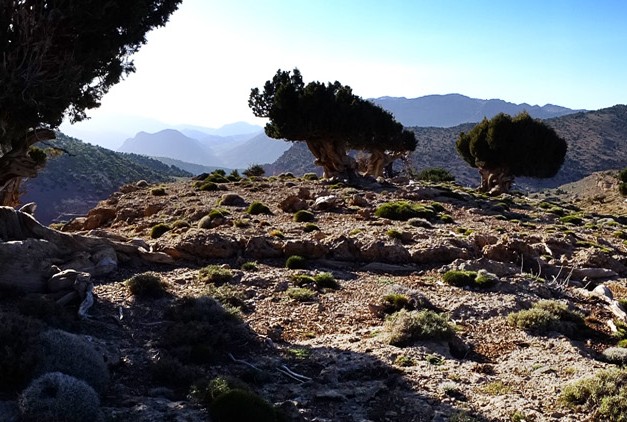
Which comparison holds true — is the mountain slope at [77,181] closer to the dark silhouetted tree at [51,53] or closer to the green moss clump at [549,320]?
the dark silhouetted tree at [51,53]

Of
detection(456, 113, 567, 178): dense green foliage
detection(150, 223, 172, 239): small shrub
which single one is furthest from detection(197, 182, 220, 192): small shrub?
detection(456, 113, 567, 178): dense green foliage

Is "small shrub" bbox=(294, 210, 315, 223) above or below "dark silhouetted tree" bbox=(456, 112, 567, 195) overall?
below

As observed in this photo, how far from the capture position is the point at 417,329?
43.1ft

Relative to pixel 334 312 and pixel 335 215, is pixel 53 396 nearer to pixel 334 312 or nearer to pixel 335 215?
pixel 334 312

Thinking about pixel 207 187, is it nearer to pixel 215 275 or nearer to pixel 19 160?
pixel 19 160

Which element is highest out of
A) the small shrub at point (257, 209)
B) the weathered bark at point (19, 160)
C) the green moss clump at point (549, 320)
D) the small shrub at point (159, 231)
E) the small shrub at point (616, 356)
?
the weathered bark at point (19, 160)

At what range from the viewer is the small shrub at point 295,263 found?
794 inches

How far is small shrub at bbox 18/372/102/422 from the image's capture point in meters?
7.51

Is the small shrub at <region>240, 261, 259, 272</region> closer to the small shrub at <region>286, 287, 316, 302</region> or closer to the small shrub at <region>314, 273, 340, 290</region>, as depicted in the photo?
the small shrub at <region>314, 273, 340, 290</region>

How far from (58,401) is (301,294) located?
9.65 metres

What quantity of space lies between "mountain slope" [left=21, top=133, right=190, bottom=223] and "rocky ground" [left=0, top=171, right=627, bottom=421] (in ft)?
232

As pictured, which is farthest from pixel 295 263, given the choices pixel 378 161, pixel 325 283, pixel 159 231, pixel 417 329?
pixel 378 161

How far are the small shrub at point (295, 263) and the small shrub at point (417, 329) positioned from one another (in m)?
7.22

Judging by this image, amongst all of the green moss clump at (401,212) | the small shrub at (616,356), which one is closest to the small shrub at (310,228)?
the green moss clump at (401,212)
